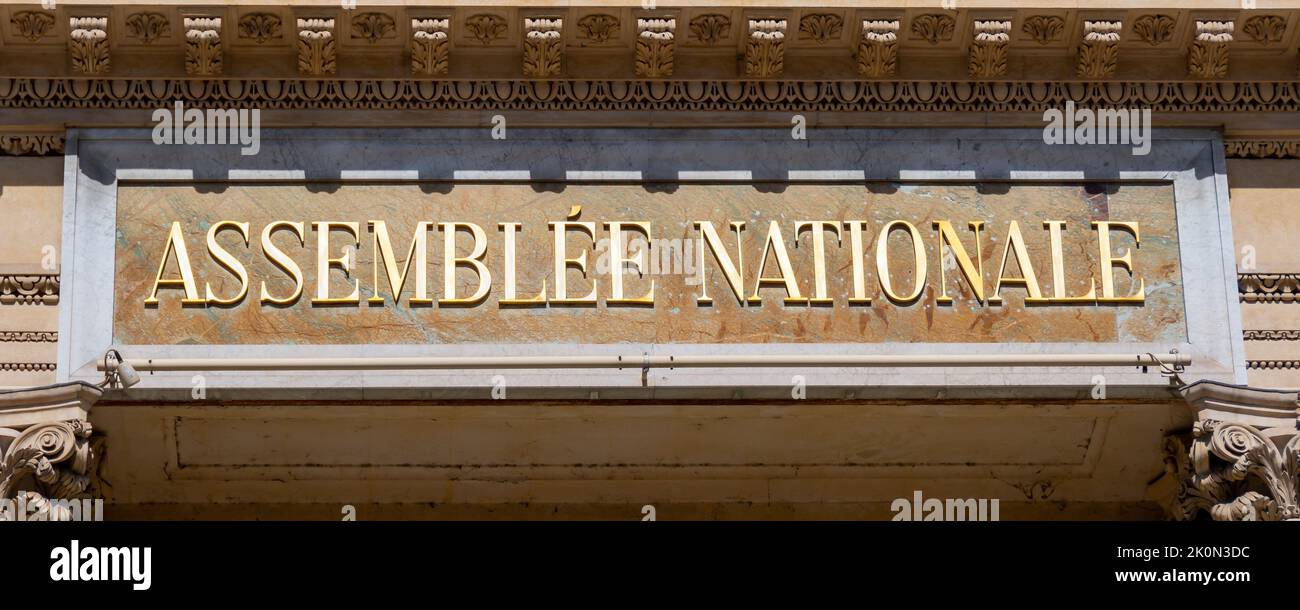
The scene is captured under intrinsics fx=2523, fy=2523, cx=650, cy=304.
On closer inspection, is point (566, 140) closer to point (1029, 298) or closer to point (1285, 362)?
point (1029, 298)

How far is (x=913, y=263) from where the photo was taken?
1741 cm

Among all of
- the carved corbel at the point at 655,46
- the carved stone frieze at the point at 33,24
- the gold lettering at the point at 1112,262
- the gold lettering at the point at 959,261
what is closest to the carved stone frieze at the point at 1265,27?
the gold lettering at the point at 1112,262

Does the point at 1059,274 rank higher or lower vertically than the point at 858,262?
lower

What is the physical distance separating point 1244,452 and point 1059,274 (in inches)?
70.2

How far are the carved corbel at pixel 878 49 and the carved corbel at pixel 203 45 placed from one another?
444cm

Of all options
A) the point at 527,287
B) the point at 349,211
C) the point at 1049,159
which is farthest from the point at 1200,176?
the point at 349,211

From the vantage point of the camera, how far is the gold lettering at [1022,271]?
17.3 m

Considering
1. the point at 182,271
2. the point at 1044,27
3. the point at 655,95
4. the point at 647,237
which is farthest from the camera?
the point at 655,95

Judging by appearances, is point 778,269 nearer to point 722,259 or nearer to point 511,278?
point 722,259

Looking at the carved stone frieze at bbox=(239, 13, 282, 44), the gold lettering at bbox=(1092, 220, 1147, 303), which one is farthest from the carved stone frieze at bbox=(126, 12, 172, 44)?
the gold lettering at bbox=(1092, 220, 1147, 303)

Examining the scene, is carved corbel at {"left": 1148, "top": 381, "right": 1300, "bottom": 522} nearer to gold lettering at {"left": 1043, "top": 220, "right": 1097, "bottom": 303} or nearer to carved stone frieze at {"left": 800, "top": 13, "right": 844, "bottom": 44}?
gold lettering at {"left": 1043, "top": 220, "right": 1097, "bottom": 303}

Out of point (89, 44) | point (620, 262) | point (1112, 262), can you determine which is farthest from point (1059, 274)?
point (89, 44)

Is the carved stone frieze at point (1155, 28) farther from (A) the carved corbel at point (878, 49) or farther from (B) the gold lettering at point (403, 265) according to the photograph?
(B) the gold lettering at point (403, 265)

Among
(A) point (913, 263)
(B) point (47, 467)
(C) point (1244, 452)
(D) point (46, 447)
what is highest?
(A) point (913, 263)
